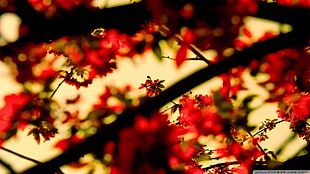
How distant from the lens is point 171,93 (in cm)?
166

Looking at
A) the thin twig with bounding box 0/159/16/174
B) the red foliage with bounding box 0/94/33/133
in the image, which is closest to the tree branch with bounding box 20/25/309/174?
the thin twig with bounding box 0/159/16/174

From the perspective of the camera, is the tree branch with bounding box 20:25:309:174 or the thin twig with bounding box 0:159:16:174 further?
the thin twig with bounding box 0:159:16:174

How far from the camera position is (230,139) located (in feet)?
11.1

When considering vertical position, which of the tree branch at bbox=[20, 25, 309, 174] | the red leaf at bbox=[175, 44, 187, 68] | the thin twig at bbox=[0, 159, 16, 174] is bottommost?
the thin twig at bbox=[0, 159, 16, 174]

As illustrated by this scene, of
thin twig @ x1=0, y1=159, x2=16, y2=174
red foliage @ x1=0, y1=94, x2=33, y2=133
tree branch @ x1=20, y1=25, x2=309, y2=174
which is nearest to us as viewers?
tree branch @ x1=20, y1=25, x2=309, y2=174

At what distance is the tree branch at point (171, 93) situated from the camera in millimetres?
1561

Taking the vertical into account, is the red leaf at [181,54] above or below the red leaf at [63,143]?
above

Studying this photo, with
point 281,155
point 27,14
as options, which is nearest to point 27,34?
point 27,14

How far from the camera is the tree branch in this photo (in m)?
1.56

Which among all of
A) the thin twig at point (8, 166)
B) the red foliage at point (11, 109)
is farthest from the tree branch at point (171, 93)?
the red foliage at point (11, 109)

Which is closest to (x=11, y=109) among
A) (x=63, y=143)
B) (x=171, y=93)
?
Answer: (x=63, y=143)

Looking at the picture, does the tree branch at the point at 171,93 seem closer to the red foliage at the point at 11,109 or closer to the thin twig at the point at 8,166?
the thin twig at the point at 8,166

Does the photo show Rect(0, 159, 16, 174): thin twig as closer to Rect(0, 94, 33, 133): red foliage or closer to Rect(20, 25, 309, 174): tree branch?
Rect(20, 25, 309, 174): tree branch

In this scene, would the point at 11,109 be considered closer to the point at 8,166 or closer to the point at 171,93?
the point at 8,166
